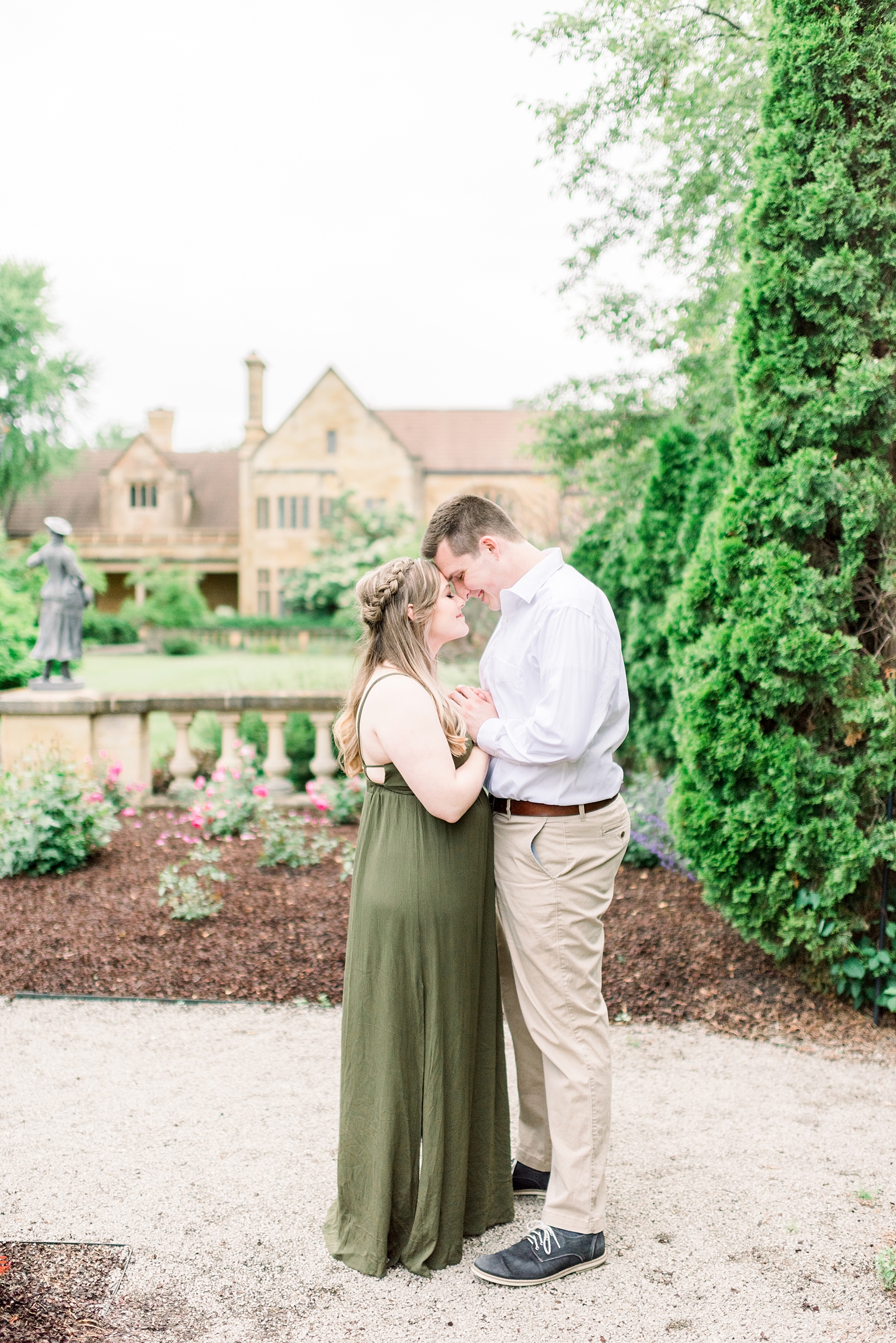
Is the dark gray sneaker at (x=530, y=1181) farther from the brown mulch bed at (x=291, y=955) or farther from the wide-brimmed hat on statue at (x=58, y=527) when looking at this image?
the wide-brimmed hat on statue at (x=58, y=527)

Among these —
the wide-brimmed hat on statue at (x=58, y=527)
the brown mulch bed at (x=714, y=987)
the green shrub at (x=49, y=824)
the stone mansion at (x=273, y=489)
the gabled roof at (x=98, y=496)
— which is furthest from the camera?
the gabled roof at (x=98, y=496)

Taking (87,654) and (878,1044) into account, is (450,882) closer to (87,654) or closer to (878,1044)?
(878,1044)

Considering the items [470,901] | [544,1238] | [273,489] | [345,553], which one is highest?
[273,489]

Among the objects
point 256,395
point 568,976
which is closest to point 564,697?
point 568,976

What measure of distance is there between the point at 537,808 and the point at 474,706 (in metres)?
0.34

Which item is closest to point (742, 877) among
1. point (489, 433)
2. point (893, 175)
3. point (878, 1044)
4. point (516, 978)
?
point (878, 1044)

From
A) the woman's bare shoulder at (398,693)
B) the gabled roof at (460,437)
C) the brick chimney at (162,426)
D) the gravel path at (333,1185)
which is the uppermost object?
the brick chimney at (162,426)

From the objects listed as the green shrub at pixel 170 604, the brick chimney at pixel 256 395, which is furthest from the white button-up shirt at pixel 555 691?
the brick chimney at pixel 256 395

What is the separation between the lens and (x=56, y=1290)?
250cm

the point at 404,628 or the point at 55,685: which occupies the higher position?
the point at 404,628

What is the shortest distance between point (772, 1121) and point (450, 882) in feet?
5.98

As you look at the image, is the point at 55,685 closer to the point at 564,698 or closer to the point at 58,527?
the point at 58,527

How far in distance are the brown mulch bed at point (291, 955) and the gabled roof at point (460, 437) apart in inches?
1401

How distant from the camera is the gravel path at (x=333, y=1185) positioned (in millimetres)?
2469
